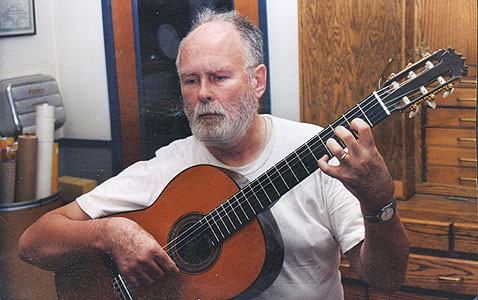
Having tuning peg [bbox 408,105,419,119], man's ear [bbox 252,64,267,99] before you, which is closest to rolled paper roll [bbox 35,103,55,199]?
man's ear [bbox 252,64,267,99]

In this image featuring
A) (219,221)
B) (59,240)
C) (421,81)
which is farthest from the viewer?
(59,240)

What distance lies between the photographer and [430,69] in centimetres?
98

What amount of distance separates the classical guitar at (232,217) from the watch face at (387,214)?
0.13m

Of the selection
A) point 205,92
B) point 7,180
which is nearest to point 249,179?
point 205,92

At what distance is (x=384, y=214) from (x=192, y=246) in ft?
1.10

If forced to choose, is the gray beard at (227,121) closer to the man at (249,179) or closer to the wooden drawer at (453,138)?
the man at (249,179)

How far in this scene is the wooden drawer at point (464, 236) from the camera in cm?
113

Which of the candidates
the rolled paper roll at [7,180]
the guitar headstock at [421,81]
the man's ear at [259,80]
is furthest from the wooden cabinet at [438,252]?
the rolled paper roll at [7,180]

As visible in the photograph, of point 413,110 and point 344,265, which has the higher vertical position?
point 413,110

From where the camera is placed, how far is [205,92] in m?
A: 1.07

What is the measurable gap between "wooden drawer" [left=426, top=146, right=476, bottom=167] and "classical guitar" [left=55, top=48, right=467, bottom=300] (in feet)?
0.36

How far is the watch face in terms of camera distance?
100 centimetres

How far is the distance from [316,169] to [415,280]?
0.33m

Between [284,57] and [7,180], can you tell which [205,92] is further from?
[7,180]
